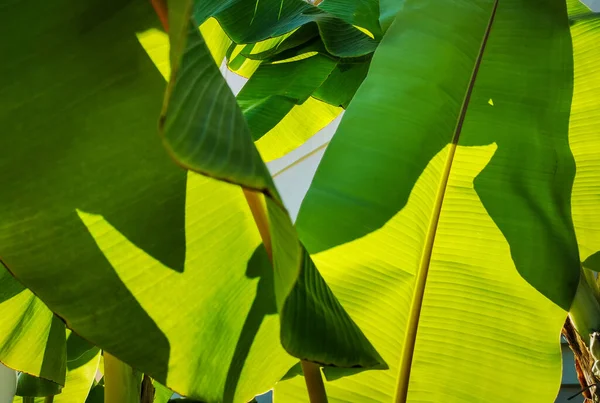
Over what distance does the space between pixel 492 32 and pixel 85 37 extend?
1.23ft

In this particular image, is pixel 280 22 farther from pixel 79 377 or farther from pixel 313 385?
pixel 79 377

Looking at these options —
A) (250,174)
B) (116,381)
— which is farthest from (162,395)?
(250,174)

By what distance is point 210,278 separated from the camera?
37 centimetres

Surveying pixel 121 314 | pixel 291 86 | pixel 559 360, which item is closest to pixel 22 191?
pixel 121 314

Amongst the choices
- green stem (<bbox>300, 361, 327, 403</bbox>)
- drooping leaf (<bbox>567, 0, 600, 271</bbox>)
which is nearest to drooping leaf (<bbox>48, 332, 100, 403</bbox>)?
green stem (<bbox>300, 361, 327, 403</bbox>)

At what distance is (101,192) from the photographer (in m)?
0.33

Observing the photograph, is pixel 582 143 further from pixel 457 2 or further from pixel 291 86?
pixel 291 86

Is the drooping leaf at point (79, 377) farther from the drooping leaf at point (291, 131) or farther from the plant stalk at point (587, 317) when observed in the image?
the plant stalk at point (587, 317)

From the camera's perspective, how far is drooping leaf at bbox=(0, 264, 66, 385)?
633 mm

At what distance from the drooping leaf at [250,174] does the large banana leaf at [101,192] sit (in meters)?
0.07

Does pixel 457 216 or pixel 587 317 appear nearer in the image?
pixel 457 216

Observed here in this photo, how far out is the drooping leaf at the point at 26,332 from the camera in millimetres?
633

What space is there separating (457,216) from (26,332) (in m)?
0.52

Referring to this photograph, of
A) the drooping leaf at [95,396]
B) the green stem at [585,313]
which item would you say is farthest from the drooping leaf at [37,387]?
the green stem at [585,313]
